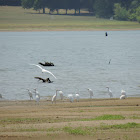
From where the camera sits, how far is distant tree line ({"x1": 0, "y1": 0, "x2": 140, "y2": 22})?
143 meters

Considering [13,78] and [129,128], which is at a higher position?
[129,128]

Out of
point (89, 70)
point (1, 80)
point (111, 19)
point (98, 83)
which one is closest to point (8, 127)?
point (98, 83)

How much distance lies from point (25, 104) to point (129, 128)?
8436 millimetres

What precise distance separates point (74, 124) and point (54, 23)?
11997 cm

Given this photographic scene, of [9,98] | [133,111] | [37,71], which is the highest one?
[133,111]

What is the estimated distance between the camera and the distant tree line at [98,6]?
14325cm

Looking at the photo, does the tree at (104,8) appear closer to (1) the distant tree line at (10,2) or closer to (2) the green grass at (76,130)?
(1) the distant tree line at (10,2)

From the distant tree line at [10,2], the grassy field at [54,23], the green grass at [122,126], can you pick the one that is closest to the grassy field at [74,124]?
the green grass at [122,126]

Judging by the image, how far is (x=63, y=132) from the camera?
10.8m

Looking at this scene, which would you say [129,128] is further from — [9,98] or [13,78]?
[13,78]

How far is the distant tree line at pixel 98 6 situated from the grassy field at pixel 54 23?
533 cm

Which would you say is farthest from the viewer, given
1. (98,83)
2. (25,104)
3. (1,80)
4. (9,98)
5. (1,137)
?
(1,80)

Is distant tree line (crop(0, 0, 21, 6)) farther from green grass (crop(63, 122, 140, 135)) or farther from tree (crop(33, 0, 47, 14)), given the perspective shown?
green grass (crop(63, 122, 140, 135))

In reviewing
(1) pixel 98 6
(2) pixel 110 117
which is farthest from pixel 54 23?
(2) pixel 110 117
